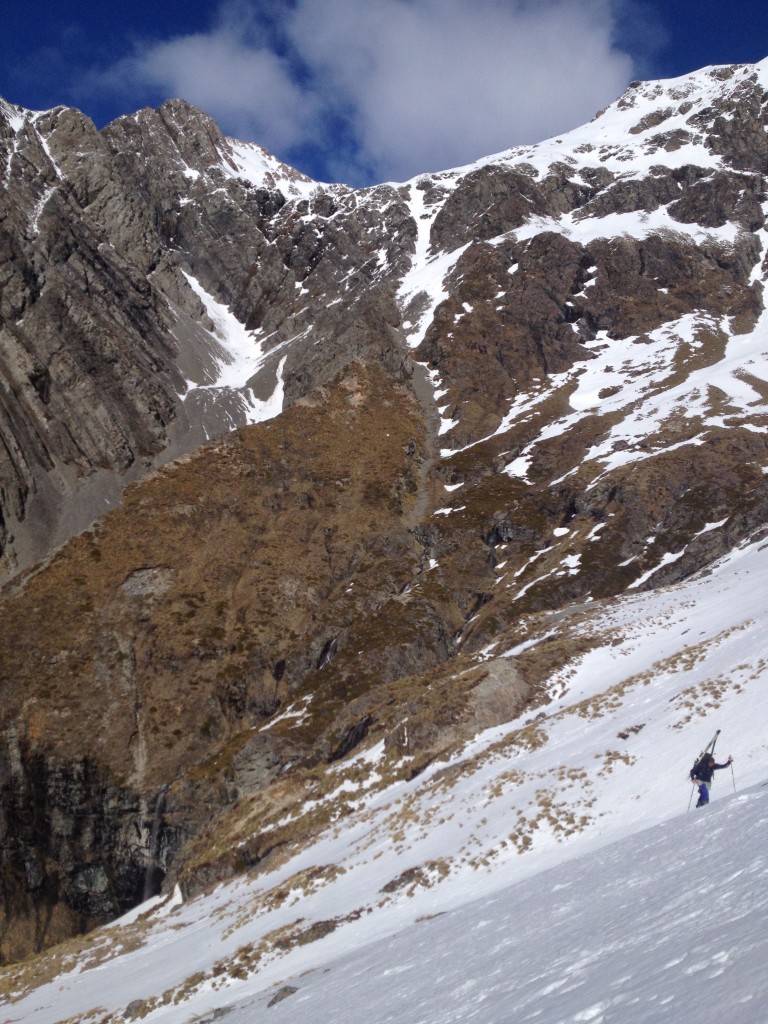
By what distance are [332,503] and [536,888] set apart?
80.4m

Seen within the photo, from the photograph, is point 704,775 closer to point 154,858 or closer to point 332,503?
point 154,858

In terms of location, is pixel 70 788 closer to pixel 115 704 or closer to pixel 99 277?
pixel 115 704

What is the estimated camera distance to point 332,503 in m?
94.9

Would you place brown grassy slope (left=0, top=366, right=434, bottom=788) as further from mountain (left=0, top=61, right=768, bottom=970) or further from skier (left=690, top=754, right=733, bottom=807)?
skier (left=690, top=754, right=733, bottom=807)

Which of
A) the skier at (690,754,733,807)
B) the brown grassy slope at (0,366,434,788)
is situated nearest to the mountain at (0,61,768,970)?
the brown grassy slope at (0,366,434,788)

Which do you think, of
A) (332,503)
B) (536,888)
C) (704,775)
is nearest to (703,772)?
(704,775)

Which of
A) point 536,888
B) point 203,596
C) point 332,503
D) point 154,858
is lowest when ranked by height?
point 536,888

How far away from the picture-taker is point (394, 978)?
41.7 feet

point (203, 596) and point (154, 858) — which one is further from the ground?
point (203, 596)

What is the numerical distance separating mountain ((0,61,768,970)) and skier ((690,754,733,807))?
2.26 metres

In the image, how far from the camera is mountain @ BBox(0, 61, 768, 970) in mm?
44625

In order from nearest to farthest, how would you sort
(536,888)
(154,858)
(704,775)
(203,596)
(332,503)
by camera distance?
(536,888), (704,775), (154,858), (203,596), (332,503)

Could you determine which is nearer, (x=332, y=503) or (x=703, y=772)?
(x=703, y=772)

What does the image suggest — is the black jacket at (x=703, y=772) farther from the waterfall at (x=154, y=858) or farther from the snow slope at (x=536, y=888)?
the waterfall at (x=154, y=858)
